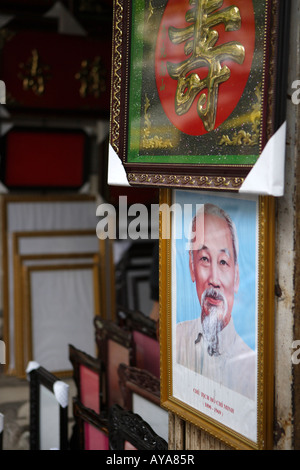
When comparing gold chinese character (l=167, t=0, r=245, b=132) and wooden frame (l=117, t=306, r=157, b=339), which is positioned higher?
gold chinese character (l=167, t=0, r=245, b=132)

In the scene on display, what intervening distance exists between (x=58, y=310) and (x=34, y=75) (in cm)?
162

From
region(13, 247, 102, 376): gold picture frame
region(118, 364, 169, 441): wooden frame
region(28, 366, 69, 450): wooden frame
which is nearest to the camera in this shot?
region(118, 364, 169, 441): wooden frame

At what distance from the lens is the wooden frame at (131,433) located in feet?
4.67

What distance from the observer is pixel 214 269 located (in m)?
1.10

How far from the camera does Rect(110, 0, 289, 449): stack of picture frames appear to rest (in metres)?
0.92

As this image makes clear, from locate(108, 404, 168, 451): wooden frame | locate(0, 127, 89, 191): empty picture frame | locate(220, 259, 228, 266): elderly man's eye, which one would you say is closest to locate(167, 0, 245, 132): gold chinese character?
locate(220, 259, 228, 266): elderly man's eye

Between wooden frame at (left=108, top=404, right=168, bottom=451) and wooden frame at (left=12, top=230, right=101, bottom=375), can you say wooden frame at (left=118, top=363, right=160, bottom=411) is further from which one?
wooden frame at (left=12, top=230, right=101, bottom=375)

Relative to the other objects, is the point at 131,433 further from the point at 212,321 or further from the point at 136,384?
the point at 212,321

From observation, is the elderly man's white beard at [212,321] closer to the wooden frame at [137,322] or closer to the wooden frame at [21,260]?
the wooden frame at [137,322]

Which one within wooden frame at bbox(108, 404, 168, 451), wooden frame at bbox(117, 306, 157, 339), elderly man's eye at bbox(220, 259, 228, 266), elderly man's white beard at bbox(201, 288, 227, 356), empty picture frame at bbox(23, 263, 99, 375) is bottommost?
empty picture frame at bbox(23, 263, 99, 375)

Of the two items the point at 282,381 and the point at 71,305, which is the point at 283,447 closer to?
the point at 282,381

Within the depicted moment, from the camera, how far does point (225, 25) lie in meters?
0.98

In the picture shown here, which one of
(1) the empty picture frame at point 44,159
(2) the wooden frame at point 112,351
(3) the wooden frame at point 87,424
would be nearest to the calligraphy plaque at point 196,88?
(3) the wooden frame at point 87,424

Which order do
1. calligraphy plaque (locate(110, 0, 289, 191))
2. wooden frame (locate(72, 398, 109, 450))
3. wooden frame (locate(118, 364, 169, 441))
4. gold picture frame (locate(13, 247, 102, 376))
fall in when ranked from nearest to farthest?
calligraphy plaque (locate(110, 0, 289, 191)), wooden frame (locate(118, 364, 169, 441)), wooden frame (locate(72, 398, 109, 450)), gold picture frame (locate(13, 247, 102, 376))
